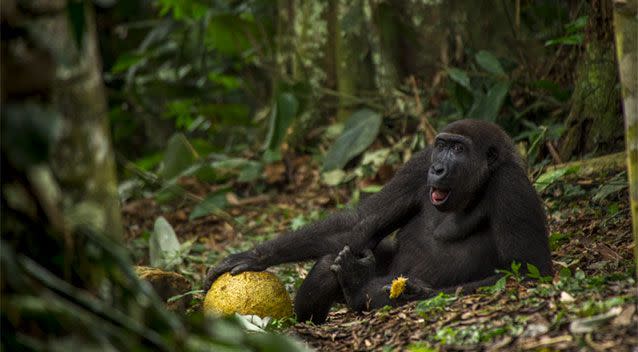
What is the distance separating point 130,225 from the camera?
375 inches

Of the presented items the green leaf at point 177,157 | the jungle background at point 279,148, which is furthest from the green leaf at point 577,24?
the green leaf at point 177,157

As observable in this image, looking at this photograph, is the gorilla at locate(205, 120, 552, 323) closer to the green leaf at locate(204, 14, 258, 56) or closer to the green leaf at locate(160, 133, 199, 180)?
the green leaf at locate(160, 133, 199, 180)

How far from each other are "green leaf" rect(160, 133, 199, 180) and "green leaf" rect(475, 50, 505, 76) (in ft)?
10.6

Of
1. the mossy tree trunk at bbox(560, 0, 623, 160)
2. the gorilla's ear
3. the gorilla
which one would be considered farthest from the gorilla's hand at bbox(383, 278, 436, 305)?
the mossy tree trunk at bbox(560, 0, 623, 160)

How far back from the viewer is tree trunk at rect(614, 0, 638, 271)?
392 cm

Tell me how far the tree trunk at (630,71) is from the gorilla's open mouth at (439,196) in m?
1.88

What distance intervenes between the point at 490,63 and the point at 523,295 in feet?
13.8

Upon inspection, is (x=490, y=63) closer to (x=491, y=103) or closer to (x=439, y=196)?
(x=491, y=103)

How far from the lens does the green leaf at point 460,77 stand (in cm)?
831

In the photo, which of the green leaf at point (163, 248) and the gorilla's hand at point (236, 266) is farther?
the green leaf at point (163, 248)

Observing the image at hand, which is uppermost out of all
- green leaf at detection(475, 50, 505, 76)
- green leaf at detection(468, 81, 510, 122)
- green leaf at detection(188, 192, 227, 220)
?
green leaf at detection(475, 50, 505, 76)

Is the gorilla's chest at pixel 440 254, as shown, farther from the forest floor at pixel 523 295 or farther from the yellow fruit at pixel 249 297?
the yellow fruit at pixel 249 297

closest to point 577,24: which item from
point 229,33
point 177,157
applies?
point 177,157

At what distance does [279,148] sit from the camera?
394 inches
